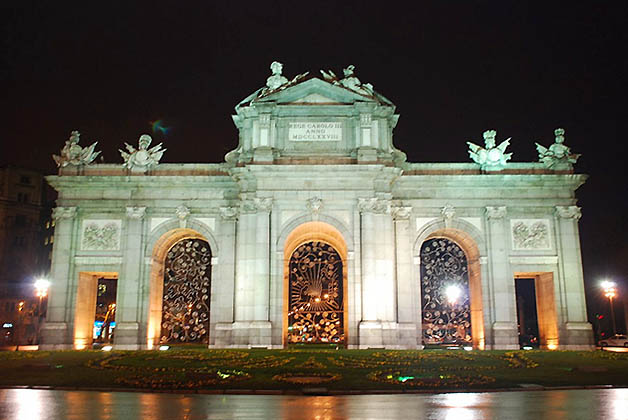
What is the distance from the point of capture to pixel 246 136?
37344 mm

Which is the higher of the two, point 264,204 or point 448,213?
point 264,204

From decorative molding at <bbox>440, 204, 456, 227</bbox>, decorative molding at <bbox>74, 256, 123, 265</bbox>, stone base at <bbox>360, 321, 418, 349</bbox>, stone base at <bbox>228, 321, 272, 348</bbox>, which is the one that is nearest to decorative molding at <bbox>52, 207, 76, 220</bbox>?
decorative molding at <bbox>74, 256, 123, 265</bbox>

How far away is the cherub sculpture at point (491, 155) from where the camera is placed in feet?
126

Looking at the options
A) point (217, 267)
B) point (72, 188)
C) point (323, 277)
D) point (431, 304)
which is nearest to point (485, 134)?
point (431, 304)

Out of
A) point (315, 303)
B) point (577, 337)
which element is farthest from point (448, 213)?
point (577, 337)

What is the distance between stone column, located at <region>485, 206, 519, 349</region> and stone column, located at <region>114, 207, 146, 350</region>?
69.0 feet

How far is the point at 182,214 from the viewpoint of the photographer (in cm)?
3766

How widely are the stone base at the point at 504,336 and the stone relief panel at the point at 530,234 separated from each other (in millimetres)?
4802

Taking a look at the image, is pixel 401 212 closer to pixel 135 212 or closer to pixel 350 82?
pixel 350 82

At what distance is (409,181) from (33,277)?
58.2 meters

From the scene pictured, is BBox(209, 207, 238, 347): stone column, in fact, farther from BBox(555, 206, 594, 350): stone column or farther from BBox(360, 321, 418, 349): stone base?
BBox(555, 206, 594, 350): stone column

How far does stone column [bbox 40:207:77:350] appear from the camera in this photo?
36.2 m

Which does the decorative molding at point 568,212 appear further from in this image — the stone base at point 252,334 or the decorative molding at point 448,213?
the stone base at point 252,334

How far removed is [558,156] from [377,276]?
14217 millimetres
